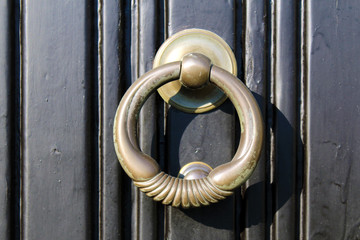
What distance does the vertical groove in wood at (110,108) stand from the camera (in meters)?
0.45

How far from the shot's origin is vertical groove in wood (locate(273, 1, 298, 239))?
1.50ft

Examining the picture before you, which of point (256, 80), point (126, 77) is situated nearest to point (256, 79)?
point (256, 80)

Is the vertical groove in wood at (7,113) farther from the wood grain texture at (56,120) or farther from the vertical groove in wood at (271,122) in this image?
the vertical groove in wood at (271,122)

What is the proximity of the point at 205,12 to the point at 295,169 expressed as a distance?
289 mm

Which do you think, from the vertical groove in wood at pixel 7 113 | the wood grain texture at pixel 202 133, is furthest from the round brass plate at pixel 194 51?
the vertical groove in wood at pixel 7 113

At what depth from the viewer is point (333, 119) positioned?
1.50ft

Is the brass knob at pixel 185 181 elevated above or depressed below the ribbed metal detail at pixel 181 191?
above

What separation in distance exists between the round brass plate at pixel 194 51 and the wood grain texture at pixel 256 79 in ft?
0.13

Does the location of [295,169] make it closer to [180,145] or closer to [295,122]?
[295,122]

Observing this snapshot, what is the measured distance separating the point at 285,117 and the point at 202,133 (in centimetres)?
13

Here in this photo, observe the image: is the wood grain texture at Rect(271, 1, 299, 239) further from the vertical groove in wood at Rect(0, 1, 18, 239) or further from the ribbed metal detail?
the vertical groove in wood at Rect(0, 1, 18, 239)

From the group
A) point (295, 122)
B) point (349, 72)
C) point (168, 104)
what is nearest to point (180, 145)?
point (168, 104)

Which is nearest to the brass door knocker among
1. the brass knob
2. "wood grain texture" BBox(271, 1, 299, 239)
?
the brass knob

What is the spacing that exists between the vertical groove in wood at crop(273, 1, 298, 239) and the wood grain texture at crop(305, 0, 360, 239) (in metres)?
0.02
